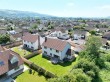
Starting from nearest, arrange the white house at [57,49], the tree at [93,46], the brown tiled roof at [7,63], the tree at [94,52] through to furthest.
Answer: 1. the brown tiled roof at [7,63]
2. the tree at [94,52]
3. the tree at [93,46]
4. the white house at [57,49]

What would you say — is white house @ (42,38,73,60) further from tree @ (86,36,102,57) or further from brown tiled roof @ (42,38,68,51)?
tree @ (86,36,102,57)


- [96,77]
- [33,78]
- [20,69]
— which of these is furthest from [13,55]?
[96,77]

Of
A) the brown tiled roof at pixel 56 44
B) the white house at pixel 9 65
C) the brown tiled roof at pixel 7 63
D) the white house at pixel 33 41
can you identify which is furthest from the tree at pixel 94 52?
the white house at pixel 33 41

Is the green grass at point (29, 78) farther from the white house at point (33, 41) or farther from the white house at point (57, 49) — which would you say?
the white house at point (33, 41)

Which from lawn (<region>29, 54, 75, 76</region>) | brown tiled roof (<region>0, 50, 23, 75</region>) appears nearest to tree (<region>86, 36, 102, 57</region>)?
lawn (<region>29, 54, 75, 76</region>)

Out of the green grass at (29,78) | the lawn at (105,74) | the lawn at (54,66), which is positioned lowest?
the lawn at (105,74)

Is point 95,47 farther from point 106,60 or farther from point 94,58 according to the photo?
point 106,60

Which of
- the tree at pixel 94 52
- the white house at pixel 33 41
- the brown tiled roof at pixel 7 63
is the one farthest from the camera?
the white house at pixel 33 41
